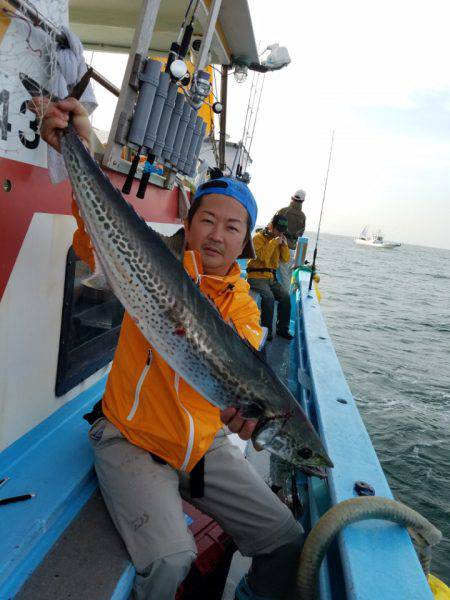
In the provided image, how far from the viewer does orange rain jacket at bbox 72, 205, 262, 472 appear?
6.66 ft

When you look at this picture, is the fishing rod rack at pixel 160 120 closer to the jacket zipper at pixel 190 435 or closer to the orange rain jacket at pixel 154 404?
the orange rain jacket at pixel 154 404

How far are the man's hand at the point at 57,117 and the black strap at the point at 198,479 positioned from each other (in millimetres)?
1733

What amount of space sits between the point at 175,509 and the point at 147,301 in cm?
103

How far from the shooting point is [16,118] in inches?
75.9

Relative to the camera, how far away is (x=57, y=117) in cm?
182

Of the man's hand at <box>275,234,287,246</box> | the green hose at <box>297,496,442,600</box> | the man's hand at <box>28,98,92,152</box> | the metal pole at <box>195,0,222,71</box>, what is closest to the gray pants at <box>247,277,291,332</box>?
the man's hand at <box>275,234,287,246</box>

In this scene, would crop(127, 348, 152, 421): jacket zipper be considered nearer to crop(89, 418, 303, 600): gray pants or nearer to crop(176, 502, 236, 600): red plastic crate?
crop(89, 418, 303, 600): gray pants

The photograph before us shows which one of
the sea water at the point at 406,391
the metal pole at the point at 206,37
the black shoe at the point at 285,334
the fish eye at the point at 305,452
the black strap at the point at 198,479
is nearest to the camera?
the fish eye at the point at 305,452

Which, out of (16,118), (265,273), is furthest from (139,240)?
(265,273)

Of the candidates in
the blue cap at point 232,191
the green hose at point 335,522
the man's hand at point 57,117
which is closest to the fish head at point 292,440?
the green hose at point 335,522

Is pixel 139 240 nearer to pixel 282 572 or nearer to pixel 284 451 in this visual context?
pixel 284 451

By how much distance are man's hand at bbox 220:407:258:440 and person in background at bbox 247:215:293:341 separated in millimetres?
5576

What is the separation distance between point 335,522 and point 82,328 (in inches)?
85.3

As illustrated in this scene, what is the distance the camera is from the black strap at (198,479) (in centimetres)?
215
